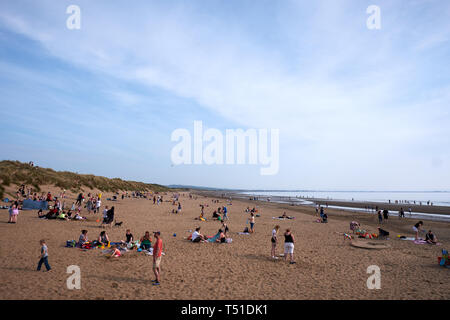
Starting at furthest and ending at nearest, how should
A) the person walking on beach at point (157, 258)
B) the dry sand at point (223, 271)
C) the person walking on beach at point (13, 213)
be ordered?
the person walking on beach at point (13, 213) → the person walking on beach at point (157, 258) → the dry sand at point (223, 271)

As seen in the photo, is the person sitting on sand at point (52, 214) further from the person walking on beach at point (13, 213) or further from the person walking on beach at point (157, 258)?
the person walking on beach at point (157, 258)

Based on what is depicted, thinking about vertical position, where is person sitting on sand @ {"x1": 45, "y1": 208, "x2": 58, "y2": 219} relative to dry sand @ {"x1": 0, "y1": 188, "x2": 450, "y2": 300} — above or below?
→ above

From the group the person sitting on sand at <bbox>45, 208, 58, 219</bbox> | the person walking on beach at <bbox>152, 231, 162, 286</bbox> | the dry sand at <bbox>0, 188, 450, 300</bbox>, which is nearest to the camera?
the dry sand at <bbox>0, 188, 450, 300</bbox>

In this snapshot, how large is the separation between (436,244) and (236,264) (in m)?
14.8

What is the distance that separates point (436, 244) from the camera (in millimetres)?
17047

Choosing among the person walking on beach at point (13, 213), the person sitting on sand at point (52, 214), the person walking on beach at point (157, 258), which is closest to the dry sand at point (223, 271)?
the person walking on beach at point (157, 258)

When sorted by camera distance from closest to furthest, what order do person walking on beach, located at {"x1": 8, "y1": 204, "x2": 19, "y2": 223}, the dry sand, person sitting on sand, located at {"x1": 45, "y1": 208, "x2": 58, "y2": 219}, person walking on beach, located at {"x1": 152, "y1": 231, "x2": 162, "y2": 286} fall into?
1. the dry sand
2. person walking on beach, located at {"x1": 152, "y1": 231, "x2": 162, "y2": 286}
3. person walking on beach, located at {"x1": 8, "y1": 204, "x2": 19, "y2": 223}
4. person sitting on sand, located at {"x1": 45, "y1": 208, "x2": 58, "y2": 219}

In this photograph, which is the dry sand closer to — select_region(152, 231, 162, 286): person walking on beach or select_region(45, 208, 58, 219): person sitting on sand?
select_region(152, 231, 162, 286): person walking on beach

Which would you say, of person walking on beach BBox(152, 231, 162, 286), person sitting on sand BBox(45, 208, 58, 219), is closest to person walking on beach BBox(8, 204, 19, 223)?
person sitting on sand BBox(45, 208, 58, 219)

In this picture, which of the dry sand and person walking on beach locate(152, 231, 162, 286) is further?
person walking on beach locate(152, 231, 162, 286)

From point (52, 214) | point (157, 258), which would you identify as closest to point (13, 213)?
point (52, 214)

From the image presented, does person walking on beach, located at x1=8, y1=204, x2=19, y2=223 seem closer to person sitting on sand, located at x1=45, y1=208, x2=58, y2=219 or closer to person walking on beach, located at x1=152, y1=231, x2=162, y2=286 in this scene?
person sitting on sand, located at x1=45, y1=208, x2=58, y2=219

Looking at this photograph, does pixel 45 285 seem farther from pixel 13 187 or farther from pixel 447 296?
pixel 13 187
